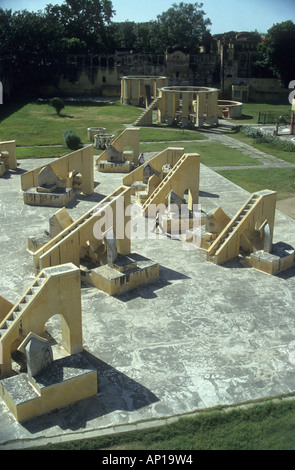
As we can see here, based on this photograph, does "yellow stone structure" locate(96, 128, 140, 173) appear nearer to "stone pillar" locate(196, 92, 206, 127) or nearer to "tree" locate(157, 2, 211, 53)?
"stone pillar" locate(196, 92, 206, 127)

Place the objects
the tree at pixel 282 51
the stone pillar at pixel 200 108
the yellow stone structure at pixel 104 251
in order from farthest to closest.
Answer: the tree at pixel 282 51
the stone pillar at pixel 200 108
the yellow stone structure at pixel 104 251

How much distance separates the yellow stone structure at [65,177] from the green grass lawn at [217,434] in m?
12.2

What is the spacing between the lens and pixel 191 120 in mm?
38000

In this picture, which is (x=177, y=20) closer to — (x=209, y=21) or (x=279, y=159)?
(x=209, y=21)

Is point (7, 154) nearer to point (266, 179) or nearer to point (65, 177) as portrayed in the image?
point (65, 177)

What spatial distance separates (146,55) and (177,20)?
12.7 m

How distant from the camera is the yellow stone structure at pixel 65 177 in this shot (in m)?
19.7

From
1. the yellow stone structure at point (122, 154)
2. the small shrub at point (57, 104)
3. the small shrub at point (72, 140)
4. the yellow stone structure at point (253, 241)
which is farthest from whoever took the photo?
the small shrub at point (57, 104)

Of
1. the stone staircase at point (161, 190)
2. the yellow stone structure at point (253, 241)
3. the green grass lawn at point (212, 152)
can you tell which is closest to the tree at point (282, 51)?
the green grass lawn at point (212, 152)

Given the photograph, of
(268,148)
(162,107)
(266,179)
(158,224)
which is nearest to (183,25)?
(162,107)

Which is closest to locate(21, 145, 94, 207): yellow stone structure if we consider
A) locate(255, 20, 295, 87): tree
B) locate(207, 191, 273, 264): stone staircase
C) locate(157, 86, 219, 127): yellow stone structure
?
locate(207, 191, 273, 264): stone staircase

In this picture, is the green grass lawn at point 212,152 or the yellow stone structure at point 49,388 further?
the green grass lawn at point 212,152

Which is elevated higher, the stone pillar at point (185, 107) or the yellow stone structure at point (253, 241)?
the stone pillar at point (185, 107)

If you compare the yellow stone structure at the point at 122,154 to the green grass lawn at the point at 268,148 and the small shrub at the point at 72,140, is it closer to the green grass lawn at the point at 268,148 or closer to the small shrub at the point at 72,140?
the small shrub at the point at 72,140
